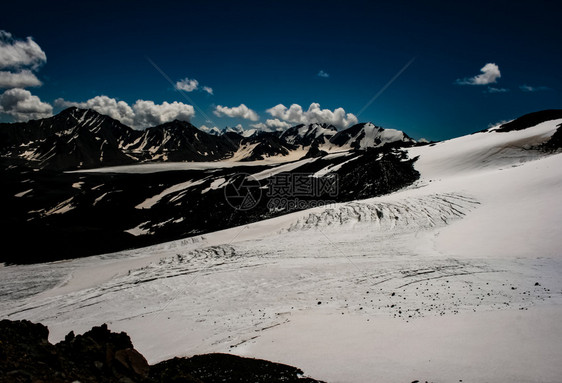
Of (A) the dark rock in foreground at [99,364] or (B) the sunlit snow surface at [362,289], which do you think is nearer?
(A) the dark rock in foreground at [99,364]

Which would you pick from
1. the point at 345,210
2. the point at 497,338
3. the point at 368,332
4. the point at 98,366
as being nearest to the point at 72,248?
the point at 345,210

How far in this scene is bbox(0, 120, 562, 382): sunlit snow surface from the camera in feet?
31.4

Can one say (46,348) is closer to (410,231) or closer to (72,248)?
(410,231)

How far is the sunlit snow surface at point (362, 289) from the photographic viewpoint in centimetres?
958

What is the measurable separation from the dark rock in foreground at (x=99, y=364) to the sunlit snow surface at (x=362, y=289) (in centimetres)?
120

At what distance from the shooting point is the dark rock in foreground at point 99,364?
634 cm

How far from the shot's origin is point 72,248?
124 ft

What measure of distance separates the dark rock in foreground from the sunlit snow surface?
3.94ft

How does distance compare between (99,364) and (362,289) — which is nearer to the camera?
(99,364)

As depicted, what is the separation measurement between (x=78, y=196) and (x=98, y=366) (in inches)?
3418

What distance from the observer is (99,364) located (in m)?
7.52

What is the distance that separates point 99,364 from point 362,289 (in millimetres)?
12804

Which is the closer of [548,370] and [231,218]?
[548,370]

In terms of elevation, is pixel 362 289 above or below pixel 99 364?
below
